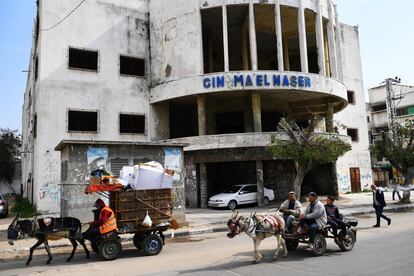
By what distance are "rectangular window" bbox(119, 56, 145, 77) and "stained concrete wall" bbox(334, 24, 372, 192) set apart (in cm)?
1972

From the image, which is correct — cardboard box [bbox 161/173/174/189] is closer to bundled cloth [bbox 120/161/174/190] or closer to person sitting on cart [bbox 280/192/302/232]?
bundled cloth [bbox 120/161/174/190]

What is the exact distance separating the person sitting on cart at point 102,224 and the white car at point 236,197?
1409 cm

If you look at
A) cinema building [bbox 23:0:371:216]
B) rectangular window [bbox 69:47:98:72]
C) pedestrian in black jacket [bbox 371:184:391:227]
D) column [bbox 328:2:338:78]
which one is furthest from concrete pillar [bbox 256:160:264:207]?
rectangular window [bbox 69:47:98:72]

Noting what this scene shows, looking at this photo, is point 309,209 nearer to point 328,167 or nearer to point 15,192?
point 328,167

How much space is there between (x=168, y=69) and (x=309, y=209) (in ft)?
61.4

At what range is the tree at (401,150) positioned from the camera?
875 inches

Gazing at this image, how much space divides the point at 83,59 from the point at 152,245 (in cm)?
1865

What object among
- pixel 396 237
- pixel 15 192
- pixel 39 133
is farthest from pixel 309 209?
pixel 15 192

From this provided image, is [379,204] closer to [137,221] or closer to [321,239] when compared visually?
[321,239]

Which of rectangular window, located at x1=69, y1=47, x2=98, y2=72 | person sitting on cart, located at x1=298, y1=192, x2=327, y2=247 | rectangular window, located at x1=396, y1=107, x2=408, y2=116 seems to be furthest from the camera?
rectangular window, located at x1=396, y1=107, x2=408, y2=116

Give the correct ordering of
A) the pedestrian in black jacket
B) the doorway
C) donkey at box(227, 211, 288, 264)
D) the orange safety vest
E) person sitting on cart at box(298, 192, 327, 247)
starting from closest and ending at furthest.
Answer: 1. donkey at box(227, 211, 288, 264)
2. person sitting on cart at box(298, 192, 327, 247)
3. the orange safety vest
4. the pedestrian in black jacket
5. the doorway

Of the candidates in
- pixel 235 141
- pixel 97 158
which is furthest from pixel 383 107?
pixel 97 158

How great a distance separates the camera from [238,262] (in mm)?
8539

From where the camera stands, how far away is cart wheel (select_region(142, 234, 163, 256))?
32.1ft
